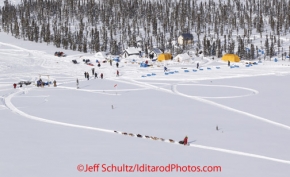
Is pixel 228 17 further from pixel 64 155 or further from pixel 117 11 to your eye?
pixel 64 155

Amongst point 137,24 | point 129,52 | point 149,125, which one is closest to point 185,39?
point 137,24

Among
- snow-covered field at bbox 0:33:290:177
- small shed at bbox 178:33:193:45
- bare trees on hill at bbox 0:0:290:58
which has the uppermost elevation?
bare trees on hill at bbox 0:0:290:58

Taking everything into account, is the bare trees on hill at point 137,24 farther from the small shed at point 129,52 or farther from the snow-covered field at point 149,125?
the snow-covered field at point 149,125

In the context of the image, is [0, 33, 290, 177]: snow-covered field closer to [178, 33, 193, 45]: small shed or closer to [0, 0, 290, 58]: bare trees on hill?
[0, 0, 290, 58]: bare trees on hill

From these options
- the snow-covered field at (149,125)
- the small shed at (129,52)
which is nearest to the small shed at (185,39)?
the small shed at (129,52)

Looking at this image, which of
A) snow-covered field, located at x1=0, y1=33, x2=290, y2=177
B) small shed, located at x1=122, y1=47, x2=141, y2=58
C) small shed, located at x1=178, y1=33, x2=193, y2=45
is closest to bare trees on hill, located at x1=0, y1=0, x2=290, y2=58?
small shed, located at x1=178, y1=33, x2=193, y2=45

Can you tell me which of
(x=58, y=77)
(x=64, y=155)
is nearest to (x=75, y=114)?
(x=64, y=155)
